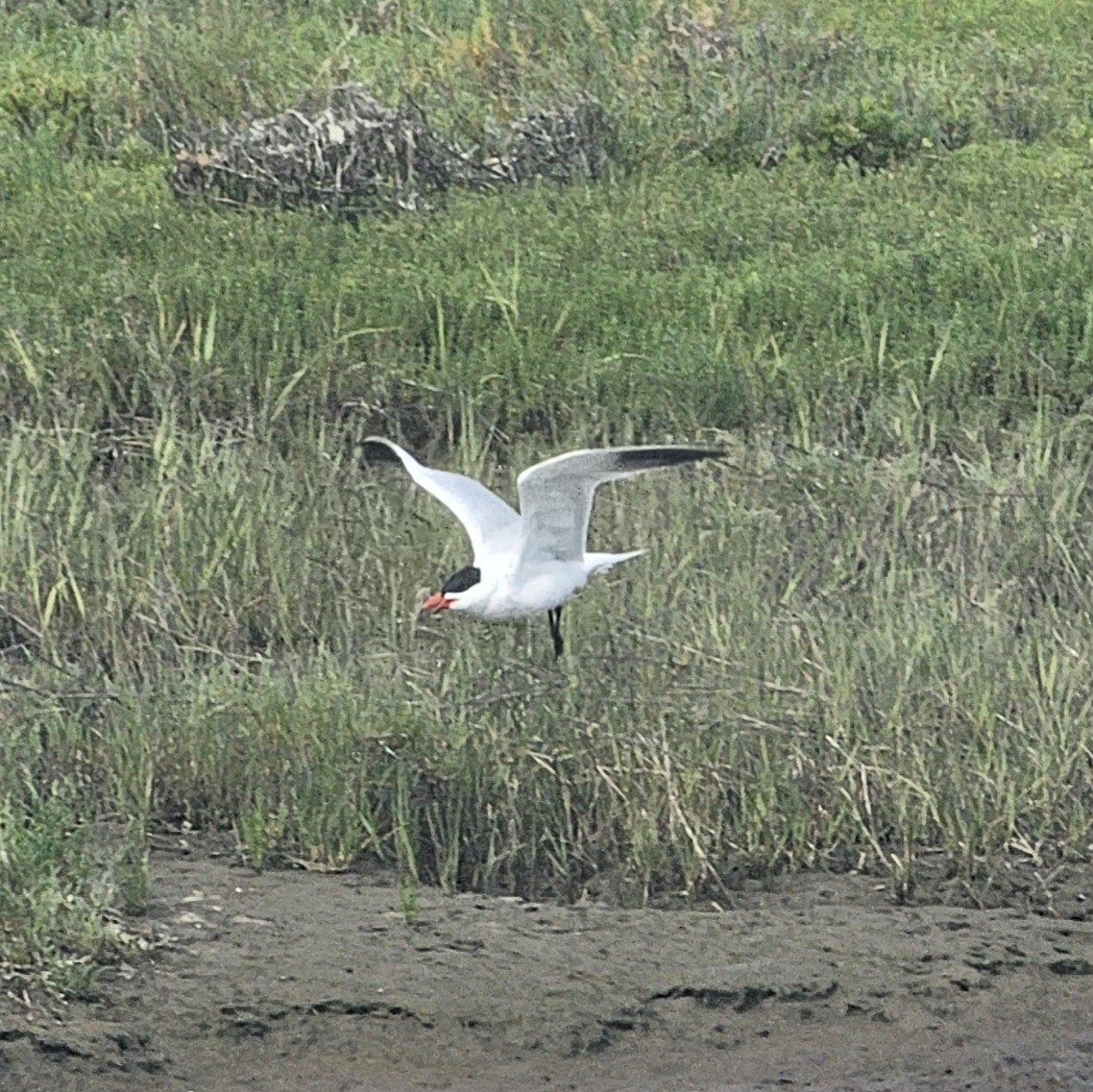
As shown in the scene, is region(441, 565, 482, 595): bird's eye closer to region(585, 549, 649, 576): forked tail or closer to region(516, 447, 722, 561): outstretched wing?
region(516, 447, 722, 561): outstretched wing

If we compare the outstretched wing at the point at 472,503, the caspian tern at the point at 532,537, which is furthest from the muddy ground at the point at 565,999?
the outstretched wing at the point at 472,503

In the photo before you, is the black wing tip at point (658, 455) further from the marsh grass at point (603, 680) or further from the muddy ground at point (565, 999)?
the muddy ground at point (565, 999)

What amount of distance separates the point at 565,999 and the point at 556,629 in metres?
1.28

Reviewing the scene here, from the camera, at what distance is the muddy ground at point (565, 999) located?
16.4 feet

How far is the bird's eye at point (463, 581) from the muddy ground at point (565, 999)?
2.54 ft

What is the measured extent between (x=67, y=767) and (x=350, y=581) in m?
1.14

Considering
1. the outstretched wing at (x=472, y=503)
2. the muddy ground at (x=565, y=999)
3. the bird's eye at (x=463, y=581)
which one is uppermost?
the outstretched wing at (x=472, y=503)

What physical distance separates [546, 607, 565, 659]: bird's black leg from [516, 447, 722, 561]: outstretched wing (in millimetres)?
240

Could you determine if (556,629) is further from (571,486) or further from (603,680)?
(571,486)

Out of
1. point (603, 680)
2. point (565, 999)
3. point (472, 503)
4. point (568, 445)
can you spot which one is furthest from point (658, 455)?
point (568, 445)

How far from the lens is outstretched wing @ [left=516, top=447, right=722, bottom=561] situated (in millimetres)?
5535

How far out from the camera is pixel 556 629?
20.6 ft

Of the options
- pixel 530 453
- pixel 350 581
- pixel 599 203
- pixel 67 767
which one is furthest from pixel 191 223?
pixel 67 767

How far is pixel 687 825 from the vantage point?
5.60 m
